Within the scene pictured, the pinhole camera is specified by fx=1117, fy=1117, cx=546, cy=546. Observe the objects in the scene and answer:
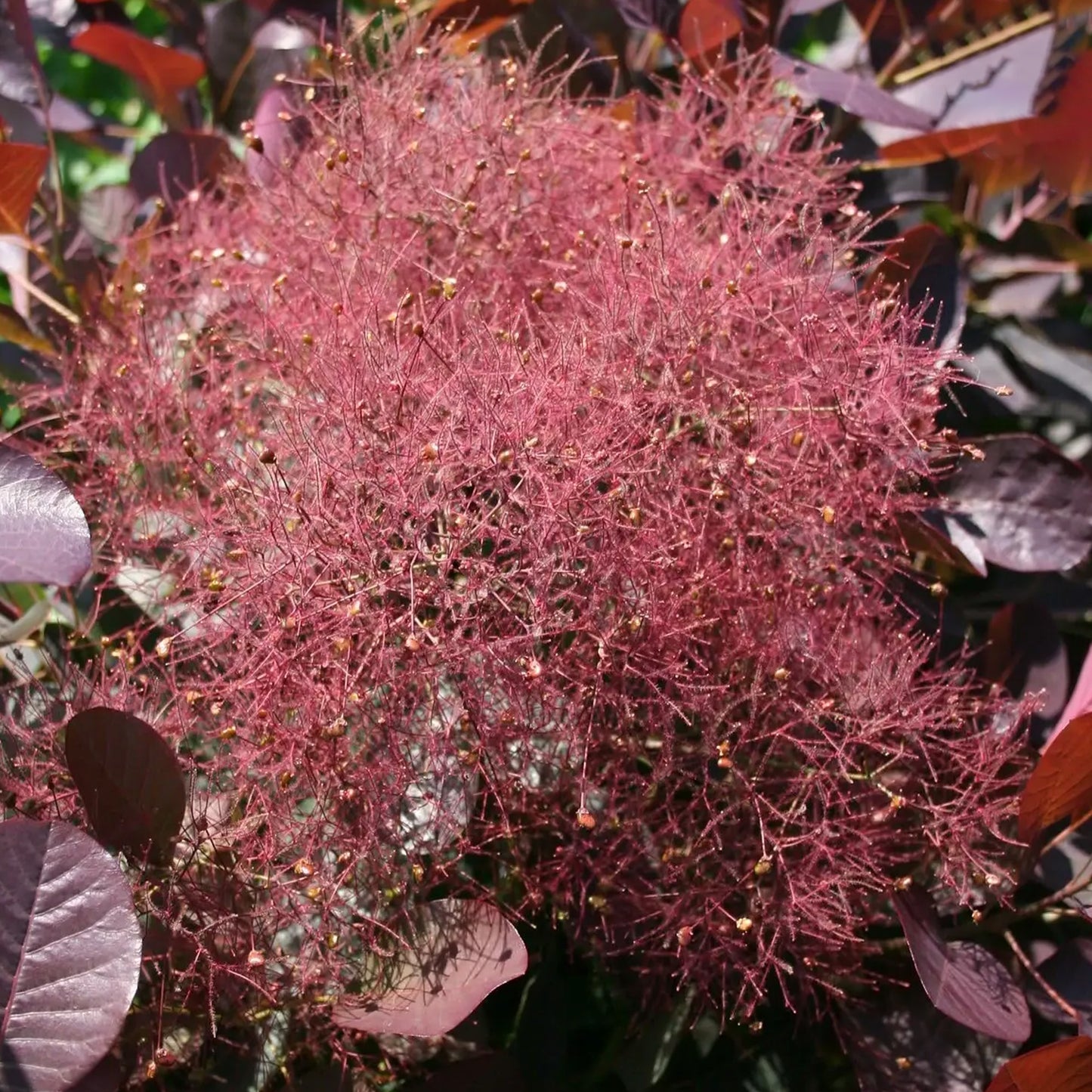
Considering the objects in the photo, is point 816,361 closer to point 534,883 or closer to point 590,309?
point 590,309

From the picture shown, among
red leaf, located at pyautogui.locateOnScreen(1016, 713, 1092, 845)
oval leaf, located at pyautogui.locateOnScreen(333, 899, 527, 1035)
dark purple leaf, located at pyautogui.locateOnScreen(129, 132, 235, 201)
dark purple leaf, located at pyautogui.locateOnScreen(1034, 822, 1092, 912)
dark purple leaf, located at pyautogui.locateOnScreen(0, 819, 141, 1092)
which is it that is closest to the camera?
dark purple leaf, located at pyautogui.locateOnScreen(0, 819, 141, 1092)

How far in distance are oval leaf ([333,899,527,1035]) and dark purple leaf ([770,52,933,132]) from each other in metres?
0.88

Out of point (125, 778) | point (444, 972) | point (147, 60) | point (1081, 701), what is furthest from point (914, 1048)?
point (147, 60)

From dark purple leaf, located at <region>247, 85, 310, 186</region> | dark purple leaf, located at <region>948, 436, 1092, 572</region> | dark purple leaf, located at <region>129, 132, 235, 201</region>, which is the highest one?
dark purple leaf, located at <region>247, 85, 310, 186</region>

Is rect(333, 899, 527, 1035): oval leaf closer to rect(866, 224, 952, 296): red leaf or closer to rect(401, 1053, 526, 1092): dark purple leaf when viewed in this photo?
rect(401, 1053, 526, 1092): dark purple leaf

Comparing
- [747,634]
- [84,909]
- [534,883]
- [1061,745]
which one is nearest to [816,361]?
[747,634]

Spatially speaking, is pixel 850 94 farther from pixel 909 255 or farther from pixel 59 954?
pixel 59 954

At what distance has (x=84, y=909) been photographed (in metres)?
0.76

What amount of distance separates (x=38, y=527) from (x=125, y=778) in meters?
0.20

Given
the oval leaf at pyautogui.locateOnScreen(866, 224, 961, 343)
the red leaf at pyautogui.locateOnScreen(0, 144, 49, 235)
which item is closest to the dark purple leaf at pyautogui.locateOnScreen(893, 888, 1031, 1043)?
the oval leaf at pyautogui.locateOnScreen(866, 224, 961, 343)

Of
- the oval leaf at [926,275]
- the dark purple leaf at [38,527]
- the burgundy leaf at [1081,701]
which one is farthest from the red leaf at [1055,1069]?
the dark purple leaf at [38,527]

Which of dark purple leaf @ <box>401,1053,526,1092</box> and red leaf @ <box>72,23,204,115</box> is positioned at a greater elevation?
red leaf @ <box>72,23,204,115</box>

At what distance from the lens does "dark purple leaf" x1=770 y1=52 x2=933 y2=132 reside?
1171 mm

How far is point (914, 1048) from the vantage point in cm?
102
